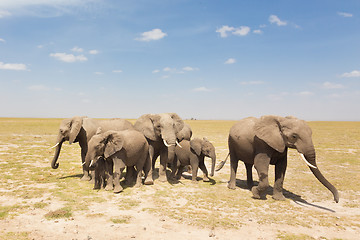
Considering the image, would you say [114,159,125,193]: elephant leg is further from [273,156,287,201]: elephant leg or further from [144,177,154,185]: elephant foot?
[273,156,287,201]: elephant leg

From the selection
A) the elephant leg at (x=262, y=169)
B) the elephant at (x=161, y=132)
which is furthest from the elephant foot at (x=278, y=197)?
the elephant at (x=161, y=132)

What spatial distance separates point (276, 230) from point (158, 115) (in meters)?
6.28

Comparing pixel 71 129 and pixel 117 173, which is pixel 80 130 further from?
pixel 117 173

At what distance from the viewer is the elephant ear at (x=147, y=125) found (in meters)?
10.4

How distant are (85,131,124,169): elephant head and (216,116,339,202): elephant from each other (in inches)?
180

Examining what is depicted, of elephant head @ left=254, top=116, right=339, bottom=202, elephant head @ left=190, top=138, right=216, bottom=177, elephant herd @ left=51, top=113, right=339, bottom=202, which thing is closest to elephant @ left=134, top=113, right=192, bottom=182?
elephant herd @ left=51, top=113, right=339, bottom=202

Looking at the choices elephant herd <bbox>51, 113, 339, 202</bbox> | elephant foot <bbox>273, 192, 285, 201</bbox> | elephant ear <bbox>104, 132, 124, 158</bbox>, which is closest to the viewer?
elephant herd <bbox>51, 113, 339, 202</bbox>

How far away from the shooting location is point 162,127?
9.97 meters

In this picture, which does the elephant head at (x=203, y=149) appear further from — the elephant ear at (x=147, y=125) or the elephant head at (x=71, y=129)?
the elephant head at (x=71, y=129)

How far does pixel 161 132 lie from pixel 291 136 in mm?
4987

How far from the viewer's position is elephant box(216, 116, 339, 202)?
7645 millimetres

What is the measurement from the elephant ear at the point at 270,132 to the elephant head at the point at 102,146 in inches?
201

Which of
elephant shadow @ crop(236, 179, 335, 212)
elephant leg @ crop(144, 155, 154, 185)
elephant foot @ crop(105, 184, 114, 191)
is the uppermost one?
elephant leg @ crop(144, 155, 154, 185)

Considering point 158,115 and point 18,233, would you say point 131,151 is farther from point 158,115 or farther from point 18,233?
point 18,233
